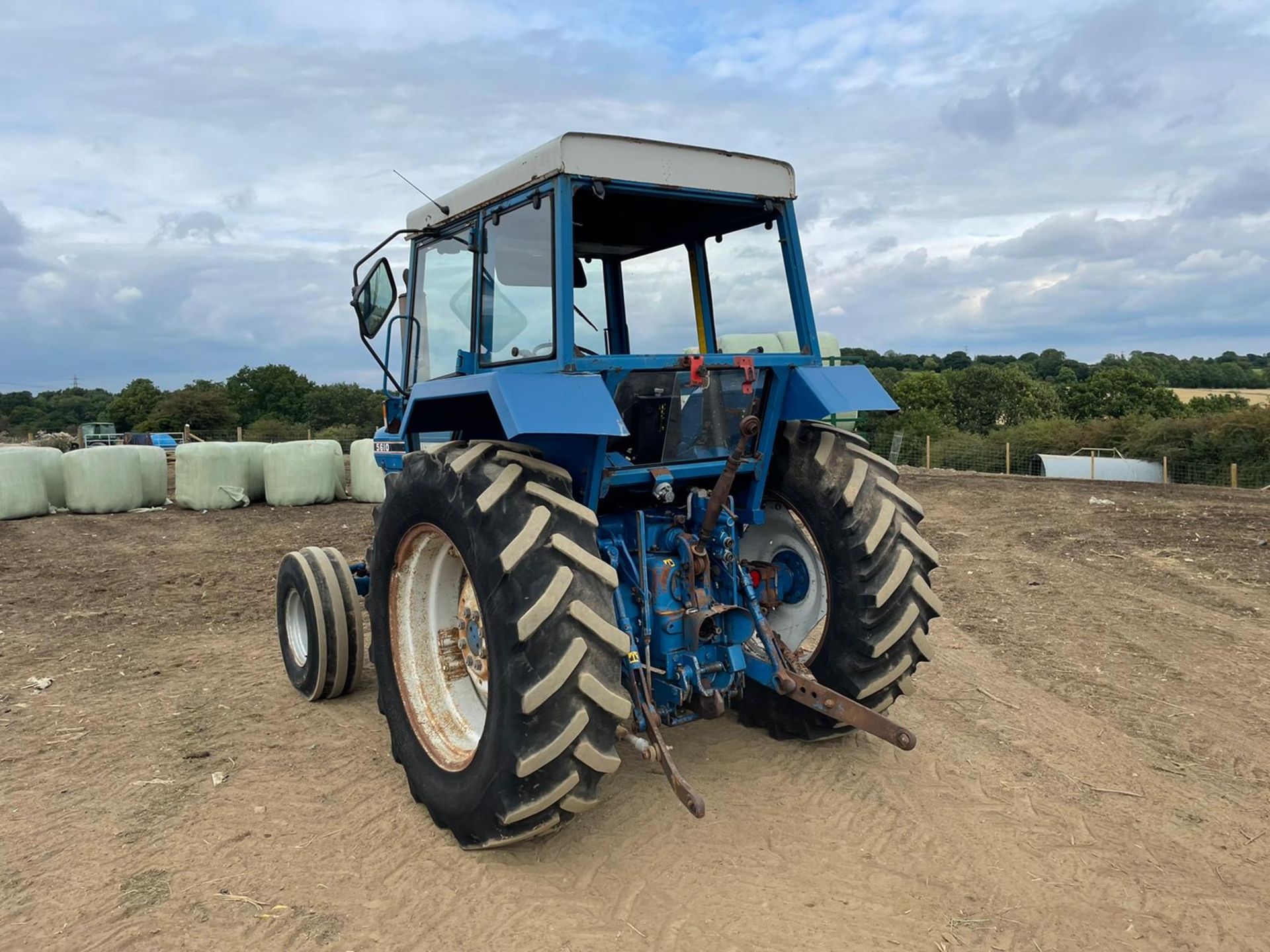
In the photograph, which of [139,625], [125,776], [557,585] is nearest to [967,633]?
[557,585]

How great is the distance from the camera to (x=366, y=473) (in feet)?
45.5

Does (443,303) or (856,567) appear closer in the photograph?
(856,567)

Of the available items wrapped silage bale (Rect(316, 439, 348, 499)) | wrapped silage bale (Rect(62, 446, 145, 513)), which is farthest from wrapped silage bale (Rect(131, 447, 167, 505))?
wrapped silage bale (Rect(316, 439, 348, 499))

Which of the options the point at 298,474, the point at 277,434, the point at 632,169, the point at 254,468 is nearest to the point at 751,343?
the point at 632,169

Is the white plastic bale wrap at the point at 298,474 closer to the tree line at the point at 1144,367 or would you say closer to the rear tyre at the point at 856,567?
the rear tyre at the point at 856,567

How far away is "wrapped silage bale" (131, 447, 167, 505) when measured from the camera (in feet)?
43.5

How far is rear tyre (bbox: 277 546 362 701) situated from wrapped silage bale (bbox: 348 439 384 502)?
8.83 metres

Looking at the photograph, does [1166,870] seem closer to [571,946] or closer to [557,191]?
[571,946]

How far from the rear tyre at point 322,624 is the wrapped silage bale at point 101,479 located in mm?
9372

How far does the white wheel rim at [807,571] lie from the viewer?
4.18 metres

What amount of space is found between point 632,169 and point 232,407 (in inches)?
2093

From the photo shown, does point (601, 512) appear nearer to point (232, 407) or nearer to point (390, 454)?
point (390, 454)

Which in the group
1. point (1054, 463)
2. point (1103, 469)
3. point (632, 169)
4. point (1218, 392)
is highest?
point (1218, 392)

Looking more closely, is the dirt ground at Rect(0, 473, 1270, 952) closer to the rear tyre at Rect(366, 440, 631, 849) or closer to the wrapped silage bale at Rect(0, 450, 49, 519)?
the rear tyre at Rect(366, 440, 631, 849)
